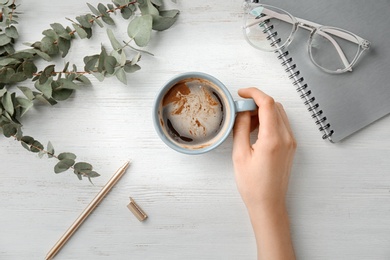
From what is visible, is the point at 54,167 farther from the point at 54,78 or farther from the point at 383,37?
the point at 383,37

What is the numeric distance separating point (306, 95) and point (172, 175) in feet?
0.99

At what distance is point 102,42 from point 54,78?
12cm

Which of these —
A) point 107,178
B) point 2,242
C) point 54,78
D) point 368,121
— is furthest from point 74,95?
point 368,121

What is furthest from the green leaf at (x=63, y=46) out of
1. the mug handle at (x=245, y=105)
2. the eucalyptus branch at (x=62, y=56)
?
the mug handle at (x=245, y=105)

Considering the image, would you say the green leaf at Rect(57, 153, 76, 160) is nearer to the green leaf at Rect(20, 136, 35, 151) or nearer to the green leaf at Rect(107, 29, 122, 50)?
the green leaf at Rect(20, 136, 35, 151)

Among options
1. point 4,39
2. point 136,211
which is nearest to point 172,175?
point 136,211

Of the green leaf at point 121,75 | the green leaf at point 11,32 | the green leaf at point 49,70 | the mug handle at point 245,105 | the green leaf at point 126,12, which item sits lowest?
the mug handle at point 245,105

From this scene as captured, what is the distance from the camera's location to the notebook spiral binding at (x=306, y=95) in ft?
2.66

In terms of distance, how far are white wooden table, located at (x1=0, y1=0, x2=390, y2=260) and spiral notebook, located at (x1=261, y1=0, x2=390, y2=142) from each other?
0.08 ft

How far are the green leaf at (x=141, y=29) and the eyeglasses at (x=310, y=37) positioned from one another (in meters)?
0.19

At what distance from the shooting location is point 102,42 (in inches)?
32.4

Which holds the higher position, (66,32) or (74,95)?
(66,32)

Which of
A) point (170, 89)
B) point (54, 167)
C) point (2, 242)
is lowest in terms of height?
point (2, 242)

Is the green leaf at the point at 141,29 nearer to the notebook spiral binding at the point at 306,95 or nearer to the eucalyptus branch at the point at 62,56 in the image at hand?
the eucalyptus branch at the point at 62,56
